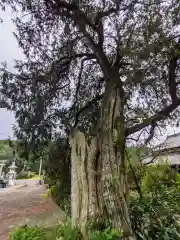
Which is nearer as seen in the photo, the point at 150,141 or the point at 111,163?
the point at 111,163

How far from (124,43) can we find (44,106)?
1.82m

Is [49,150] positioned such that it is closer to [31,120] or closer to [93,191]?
[31,120]

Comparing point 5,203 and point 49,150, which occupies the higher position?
point 49,150

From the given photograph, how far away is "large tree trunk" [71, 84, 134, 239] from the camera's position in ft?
14.1

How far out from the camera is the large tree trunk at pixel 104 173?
14.1 feet

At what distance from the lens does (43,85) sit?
5.57m

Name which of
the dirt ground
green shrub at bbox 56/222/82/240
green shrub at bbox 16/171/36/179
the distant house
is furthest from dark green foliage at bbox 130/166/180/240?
green shrub at bbox 16/171/36/179

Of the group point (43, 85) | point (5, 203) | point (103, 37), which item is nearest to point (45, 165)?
point (43, 85)

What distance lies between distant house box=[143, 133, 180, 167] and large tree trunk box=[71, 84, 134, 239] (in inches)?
87.9

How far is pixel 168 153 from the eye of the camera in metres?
9.96

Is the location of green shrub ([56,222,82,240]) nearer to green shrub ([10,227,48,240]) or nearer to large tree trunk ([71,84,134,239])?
large tree trunk ([71,84,134,239])

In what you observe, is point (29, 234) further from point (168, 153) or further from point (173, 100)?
point (168, 153)

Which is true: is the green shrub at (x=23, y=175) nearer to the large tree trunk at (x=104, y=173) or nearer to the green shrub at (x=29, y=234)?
the green shrub at (x=29, y=234)

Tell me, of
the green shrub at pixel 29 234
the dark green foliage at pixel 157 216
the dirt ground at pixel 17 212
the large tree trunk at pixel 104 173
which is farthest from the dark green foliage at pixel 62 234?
the dirt ground at pixel 17 212
